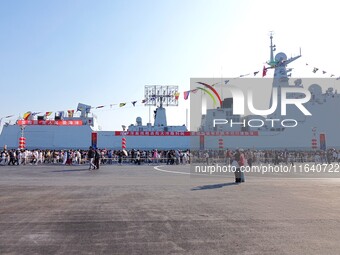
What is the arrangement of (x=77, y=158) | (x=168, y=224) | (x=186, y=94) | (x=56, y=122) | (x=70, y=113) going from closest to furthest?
1. (x=168, y=224)
2. (x=77, y=158)
3. (x=186, y=94)
4. (x=56, y=122)
5. (x=70, y=113)

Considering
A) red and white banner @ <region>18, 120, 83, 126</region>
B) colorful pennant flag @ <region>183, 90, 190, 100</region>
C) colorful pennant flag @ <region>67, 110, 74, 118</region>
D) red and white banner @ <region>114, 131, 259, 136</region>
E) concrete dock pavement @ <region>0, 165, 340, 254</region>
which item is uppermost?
colorful pennant flag @ <region>183, 90, 190, 100</region>

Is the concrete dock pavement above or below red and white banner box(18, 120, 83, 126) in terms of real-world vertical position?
below

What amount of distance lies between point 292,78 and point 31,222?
5679 centimetres

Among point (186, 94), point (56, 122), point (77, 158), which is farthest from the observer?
point (56, 122)

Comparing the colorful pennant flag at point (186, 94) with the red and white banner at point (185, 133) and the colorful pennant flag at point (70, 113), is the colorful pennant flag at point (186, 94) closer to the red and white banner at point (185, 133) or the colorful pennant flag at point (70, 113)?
the red and white banner at point (185, 133)

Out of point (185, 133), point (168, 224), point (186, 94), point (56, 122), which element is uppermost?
point (186, 94)

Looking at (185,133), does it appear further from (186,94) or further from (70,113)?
(70,113)

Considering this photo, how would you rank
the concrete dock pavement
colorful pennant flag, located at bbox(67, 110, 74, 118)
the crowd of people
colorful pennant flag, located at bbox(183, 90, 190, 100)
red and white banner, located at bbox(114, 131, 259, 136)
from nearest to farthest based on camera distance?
the concrete dock pavement → the crowd of people → colorful pennant flag, located at bbox(183, 90, 190, 100) → colorful pennant flag, located at bbox(67, 110, 74, 118) → red and white banner, located at bbox(114, 131, 259, 136)

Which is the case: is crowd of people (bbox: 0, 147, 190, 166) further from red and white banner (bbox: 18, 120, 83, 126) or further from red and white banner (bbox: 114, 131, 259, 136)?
red and white banner (bbox: 18, 120, 83, 126)

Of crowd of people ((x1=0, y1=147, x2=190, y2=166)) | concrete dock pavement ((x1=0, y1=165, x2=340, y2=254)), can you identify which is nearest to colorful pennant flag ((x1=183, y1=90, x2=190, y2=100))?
crowd of people ((x1=0, y1=147, x2=190, y2=166))

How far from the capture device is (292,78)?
57.3 m

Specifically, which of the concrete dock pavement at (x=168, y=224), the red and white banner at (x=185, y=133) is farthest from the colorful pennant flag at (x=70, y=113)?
the concrete dock pavement at (x=168, y=224)

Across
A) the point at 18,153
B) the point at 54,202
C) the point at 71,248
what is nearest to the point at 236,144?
the point at 18,153

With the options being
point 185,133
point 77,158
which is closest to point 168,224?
point 77,158
